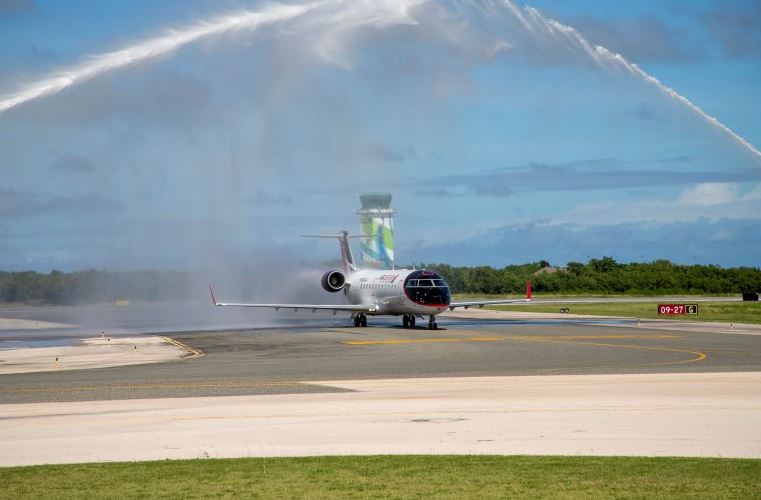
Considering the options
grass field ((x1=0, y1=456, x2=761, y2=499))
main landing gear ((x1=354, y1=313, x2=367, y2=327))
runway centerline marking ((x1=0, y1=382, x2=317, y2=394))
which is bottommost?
grass field ((x1=0, y1=456, x2=761, y2=499))

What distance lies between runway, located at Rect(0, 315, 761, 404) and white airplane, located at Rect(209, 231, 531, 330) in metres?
3.22

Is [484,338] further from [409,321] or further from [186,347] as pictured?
[186,347]

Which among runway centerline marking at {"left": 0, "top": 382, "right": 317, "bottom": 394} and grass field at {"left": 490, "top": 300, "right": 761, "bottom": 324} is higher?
grass field at {"left": 490, "top": 300, "right": 761, "bottom": 324}

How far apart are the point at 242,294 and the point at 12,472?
2886 inches

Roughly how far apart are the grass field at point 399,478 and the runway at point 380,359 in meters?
11.8

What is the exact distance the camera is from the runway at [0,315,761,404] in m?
31.9

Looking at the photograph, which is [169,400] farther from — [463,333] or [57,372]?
[463,333]

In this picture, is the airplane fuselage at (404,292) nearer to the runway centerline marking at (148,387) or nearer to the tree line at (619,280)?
the runway centerline marking at (148,387)

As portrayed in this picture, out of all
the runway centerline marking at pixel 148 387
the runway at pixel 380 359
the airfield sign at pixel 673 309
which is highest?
the airfield sign at pixel 673 309

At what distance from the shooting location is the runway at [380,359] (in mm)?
31938

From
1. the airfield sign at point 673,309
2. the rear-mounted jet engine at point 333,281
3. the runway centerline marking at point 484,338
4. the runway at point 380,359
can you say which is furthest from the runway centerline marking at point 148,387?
the airfield sign at point 673,309

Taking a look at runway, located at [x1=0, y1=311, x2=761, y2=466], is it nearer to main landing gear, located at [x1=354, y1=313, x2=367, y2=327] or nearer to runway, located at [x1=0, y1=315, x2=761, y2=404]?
runway, located at [x1=0, y1=315, x2=761, y2=404]

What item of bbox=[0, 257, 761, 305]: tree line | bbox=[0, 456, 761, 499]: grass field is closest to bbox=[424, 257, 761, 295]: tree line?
bbox=[0, 257, 761, 305]: tree line

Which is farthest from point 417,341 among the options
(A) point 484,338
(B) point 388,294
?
(B) point 388,294
